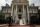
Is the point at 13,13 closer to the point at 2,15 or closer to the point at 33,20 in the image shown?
the point at 2,15

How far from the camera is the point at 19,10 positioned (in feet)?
14.2

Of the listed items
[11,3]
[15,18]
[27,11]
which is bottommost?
[15,18]

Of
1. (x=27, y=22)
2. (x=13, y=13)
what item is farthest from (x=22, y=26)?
(x=13, y=13)

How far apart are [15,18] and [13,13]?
0.89 feet

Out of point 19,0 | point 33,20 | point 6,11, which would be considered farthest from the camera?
point 19,0

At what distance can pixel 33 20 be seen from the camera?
3975mm

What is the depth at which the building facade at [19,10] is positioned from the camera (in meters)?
4.15

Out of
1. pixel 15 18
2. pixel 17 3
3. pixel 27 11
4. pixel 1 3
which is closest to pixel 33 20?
pixel 27 11

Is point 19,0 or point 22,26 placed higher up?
point 19,0

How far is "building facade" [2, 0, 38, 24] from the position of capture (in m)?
4.15

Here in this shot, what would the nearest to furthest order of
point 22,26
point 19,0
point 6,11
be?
1. point 22,26
2. point 6,11
3. point 19,0

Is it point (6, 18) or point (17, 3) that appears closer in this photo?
point (6, 18)

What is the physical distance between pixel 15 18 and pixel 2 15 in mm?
630

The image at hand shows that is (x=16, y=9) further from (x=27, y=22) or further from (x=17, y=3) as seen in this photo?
(x=27, y=22)
